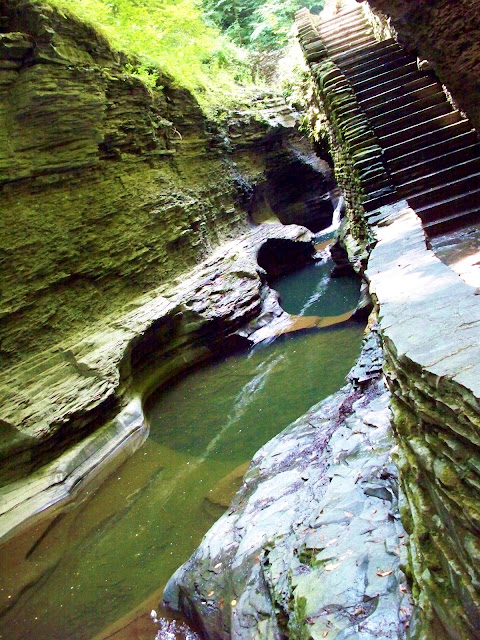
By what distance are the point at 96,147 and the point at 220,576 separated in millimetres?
8783

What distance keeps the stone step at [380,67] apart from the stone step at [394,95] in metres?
0.82

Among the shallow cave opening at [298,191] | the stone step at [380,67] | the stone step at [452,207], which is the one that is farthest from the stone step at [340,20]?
the stone step at [452,207]

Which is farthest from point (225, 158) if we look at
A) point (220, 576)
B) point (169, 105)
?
point (220, 576)

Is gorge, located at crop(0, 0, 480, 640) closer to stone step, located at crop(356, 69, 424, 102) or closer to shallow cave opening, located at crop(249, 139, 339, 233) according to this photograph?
stone step, located at crop(356, 69, 424, 102)

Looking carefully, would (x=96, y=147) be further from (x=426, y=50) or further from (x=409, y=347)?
(x=409, y=347)

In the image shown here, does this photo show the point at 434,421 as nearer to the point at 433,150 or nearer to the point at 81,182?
the point at 433,150

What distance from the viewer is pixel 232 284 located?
1160cm

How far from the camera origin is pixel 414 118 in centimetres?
836

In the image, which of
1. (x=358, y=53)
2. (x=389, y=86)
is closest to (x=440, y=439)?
(x=389, y=86)

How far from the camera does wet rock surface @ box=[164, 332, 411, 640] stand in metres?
2.74

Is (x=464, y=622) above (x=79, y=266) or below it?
below

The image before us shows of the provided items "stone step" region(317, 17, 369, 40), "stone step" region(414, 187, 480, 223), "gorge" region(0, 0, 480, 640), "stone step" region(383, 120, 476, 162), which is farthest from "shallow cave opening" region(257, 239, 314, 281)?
"stone step" region(414, 187, 480, 223)

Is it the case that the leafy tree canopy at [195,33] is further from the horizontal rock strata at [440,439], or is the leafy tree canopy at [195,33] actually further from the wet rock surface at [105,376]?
the horizontal rock strata at [440,439]

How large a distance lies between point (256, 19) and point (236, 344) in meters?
19.4
